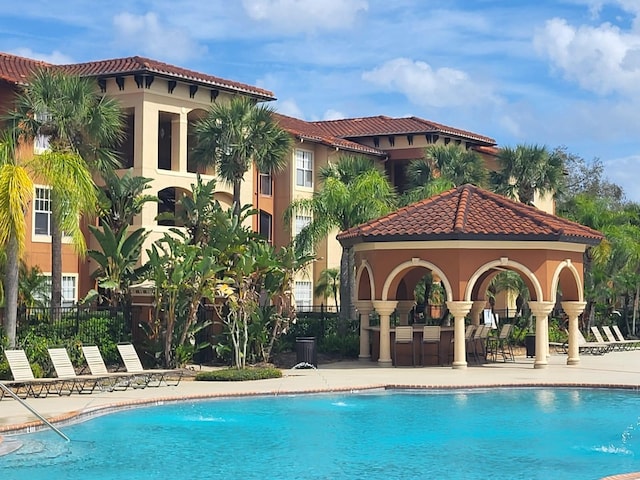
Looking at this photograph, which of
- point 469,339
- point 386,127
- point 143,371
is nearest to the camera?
point 143,371

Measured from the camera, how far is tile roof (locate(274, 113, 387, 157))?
44.2 meters

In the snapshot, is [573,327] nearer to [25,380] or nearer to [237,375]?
[237,375]

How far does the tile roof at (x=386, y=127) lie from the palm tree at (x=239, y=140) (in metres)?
17.0

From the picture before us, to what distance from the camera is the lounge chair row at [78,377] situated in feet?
68.9

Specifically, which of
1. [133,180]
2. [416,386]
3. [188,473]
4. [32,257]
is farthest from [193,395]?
[32,257]

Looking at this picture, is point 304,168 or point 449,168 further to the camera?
point 304,168

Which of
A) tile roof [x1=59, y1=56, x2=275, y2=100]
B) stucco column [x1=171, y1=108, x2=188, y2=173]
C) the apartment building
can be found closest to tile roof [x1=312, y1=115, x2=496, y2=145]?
the apartment building

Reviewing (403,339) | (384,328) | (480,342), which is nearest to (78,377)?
(384,328)

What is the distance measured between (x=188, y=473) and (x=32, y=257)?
21073 mm

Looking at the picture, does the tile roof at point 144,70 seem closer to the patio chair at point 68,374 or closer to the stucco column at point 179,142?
the stucco column at point 179,142

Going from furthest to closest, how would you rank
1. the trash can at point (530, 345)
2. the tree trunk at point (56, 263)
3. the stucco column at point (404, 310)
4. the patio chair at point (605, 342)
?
the patio chair at point (605, 342) < the stucco column at point (404, 310) < the trash can at point (530, 345) < the tree trunk at point (56, 263)

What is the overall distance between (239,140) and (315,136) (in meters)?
13.3

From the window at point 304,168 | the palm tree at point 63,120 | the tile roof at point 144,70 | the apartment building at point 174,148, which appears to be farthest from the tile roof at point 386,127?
the palm tree at point 63,120

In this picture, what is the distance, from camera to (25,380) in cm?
2058
